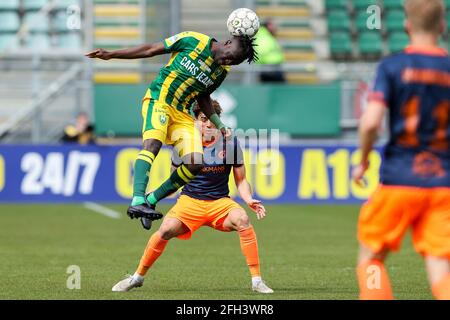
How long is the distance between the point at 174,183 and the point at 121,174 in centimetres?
1086

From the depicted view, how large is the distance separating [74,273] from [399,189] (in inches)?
199

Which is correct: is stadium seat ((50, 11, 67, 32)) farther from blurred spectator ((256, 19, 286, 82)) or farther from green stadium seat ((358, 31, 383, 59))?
green stadium seat ((358, 31, 383, 59))

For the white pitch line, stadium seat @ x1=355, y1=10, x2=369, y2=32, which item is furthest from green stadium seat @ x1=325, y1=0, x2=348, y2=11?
the white pitch line

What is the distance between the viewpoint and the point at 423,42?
614cm

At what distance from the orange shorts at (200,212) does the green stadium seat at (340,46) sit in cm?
1633

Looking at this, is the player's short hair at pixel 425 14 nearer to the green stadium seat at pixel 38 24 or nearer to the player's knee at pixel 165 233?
the player's knee at pixel 165 233

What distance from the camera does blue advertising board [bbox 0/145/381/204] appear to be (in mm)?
19906

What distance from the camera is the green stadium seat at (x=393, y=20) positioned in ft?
84.7

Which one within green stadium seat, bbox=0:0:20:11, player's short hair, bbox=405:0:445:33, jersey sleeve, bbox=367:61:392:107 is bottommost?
green stadium seat, bbox=0:0:20:11

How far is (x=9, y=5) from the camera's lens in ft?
83.1

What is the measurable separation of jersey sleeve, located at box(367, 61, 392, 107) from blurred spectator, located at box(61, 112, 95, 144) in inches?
561

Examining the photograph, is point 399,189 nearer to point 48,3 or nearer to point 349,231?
point 349,231

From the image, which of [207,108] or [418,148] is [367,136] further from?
[207,108]
